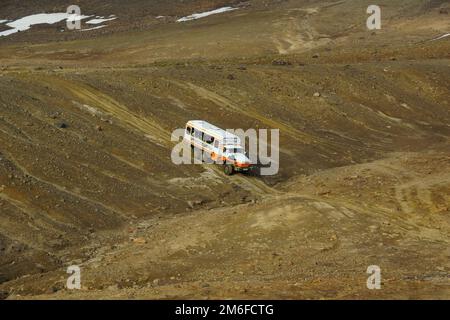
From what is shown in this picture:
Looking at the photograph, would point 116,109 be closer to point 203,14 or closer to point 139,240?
point 139,240

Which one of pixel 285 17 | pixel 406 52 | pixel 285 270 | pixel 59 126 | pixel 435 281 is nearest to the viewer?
pixel 435 281

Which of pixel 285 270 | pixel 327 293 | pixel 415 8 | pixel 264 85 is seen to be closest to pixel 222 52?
pixel 264 85

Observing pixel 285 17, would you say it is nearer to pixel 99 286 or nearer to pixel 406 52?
pixel 406 52

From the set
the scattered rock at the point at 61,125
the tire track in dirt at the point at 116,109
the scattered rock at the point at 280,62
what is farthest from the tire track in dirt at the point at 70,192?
the scattered rock at the point at 280,62

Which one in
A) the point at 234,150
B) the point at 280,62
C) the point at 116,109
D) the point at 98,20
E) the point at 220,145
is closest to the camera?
the point at 234,150

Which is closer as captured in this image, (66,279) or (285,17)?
(66,279)

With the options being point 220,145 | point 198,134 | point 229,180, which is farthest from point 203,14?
point 229,180

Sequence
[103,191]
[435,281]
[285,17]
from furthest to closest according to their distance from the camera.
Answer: [285,17] → [103,191] → [435,281]

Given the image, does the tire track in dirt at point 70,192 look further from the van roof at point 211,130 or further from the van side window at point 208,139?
the van roof at point 211,130

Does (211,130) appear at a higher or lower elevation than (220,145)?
higher
